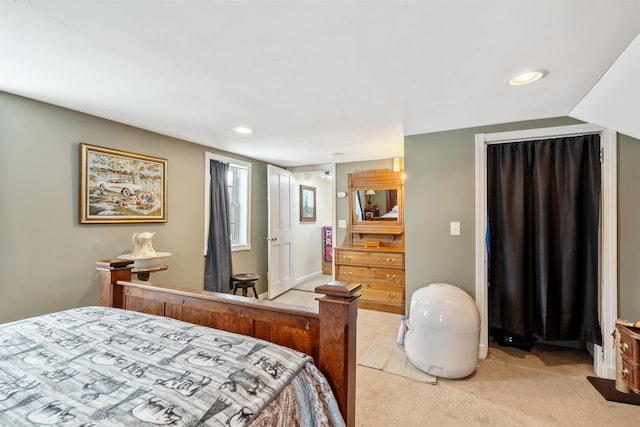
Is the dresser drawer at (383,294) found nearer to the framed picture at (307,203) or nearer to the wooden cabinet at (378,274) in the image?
the wooden cabinet at (378,274)

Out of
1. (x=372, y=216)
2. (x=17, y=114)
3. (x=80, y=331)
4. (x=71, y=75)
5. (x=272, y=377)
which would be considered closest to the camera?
(x=272, y=377)

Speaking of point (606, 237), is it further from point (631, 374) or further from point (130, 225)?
point (130, 225)

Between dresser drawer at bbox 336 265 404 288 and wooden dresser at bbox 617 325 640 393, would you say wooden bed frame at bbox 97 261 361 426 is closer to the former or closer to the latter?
wooden dresser at bbox 617 325 640 393

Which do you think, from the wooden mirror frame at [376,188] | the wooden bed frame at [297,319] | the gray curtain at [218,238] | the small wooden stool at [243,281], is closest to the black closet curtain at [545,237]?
the wooden mirror frame at [376,188]

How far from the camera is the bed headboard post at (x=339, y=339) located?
121 cm

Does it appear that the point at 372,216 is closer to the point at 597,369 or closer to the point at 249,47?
the point at 597,369

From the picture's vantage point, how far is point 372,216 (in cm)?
436

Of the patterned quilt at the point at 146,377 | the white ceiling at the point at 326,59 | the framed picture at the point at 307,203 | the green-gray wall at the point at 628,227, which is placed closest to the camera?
the patterned quilt at the point at 146,377

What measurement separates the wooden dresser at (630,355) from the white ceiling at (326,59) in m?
1.34

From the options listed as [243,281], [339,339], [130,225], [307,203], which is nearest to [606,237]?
[339,339]

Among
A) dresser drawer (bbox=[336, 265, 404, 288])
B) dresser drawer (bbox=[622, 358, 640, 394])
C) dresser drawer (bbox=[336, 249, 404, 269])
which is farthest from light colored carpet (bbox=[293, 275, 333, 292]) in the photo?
dresser drawer (bbox=[622, 358, 640, 394])

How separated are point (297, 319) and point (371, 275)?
275cm

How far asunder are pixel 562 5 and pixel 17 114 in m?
3.30

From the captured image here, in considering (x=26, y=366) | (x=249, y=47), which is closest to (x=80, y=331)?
(x=26, y=366)
